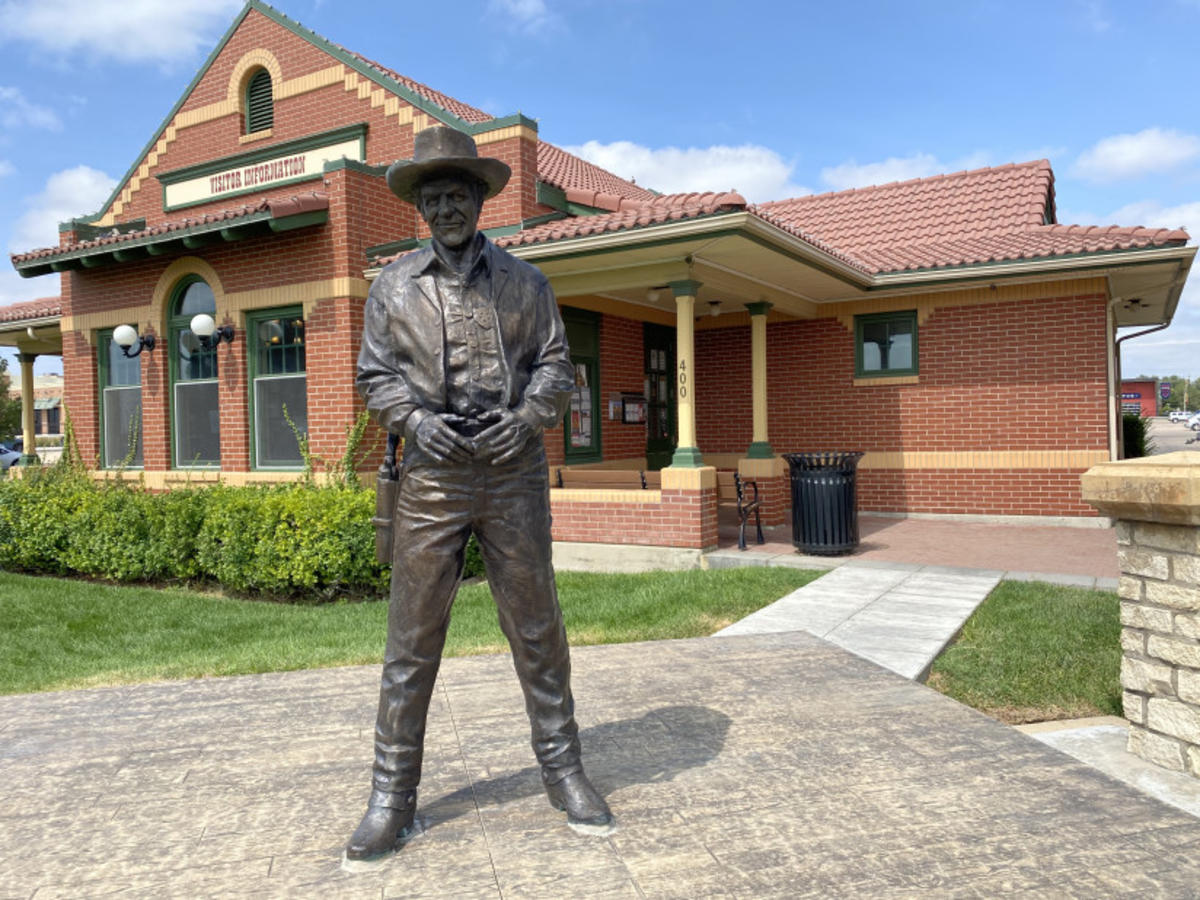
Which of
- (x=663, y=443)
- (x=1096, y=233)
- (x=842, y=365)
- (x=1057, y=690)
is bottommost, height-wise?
(x=1057, y=690)

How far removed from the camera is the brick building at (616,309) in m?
9.99

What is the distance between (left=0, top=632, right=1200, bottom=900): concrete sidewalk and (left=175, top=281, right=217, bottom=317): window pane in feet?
25.6

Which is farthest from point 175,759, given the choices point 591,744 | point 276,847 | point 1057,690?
point 1057,690

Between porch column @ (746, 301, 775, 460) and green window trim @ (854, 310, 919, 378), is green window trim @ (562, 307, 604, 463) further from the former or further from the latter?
green window trim @ (854, 310, 919, 378)

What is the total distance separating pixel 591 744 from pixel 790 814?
104cm

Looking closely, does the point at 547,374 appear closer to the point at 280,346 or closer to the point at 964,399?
the point at 280,346

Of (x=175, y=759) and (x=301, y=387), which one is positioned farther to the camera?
(x=301, y=387)

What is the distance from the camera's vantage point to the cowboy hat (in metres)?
3.02

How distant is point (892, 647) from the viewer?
573cm

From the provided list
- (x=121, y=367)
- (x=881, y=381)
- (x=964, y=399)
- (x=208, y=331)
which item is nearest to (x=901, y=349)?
(x=881, y=381)

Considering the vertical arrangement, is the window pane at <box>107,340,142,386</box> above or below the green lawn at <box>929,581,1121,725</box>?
above

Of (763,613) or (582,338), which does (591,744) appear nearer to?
(763,613)

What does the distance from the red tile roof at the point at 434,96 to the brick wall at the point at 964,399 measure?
505 cm

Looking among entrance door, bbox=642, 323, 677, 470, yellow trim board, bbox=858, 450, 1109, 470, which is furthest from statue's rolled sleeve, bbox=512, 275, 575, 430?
entrance door, bbox=642, 323, 677, 470
